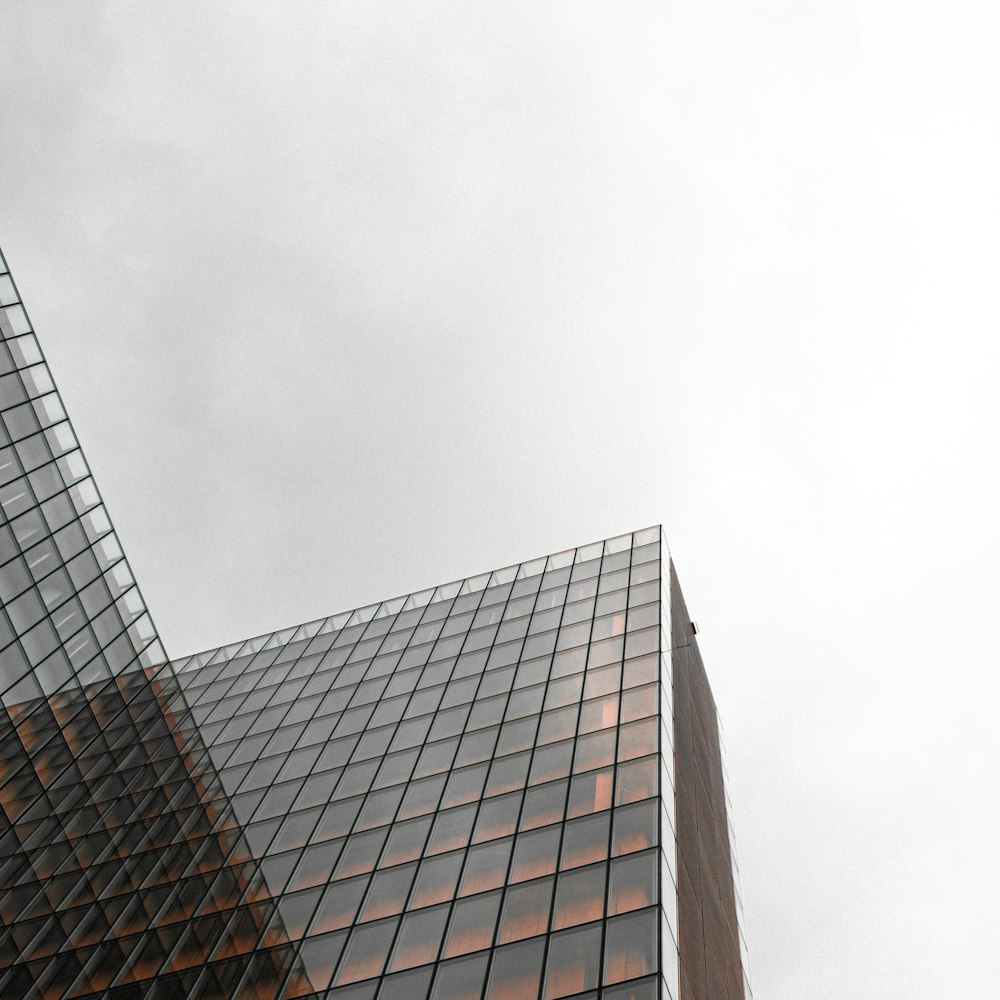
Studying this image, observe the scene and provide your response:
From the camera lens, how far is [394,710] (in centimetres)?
4081

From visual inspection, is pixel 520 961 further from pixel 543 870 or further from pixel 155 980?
pixel 155 980

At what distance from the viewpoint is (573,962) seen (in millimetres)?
23656

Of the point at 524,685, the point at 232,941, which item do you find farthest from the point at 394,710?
the point at 232,941

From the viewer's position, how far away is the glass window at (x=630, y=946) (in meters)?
22.8

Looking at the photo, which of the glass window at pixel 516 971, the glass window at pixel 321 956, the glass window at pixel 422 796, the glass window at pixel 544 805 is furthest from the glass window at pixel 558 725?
the glass window at pixel 516 971

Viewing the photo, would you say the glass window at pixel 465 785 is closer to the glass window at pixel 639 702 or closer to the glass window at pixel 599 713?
the glass window at pixel 599 713

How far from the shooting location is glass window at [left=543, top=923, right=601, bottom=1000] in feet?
75.5

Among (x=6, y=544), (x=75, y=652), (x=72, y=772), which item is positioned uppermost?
(x=6, y=544)

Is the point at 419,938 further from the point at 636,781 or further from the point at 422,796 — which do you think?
the point at 636,781

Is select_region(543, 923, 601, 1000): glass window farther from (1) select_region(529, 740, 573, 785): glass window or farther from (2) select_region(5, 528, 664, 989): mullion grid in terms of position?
(1) select_region(529, 740, 573, 785): glass window

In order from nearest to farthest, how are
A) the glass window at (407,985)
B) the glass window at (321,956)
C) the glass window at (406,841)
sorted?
the glass window at (407,985)
the glass window at (321,956)
the glass window at (406,841)

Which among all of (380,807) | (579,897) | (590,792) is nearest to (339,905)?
(380,807)

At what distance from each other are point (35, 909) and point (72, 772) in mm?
6869

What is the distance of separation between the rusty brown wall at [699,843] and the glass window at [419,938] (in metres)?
6.14
